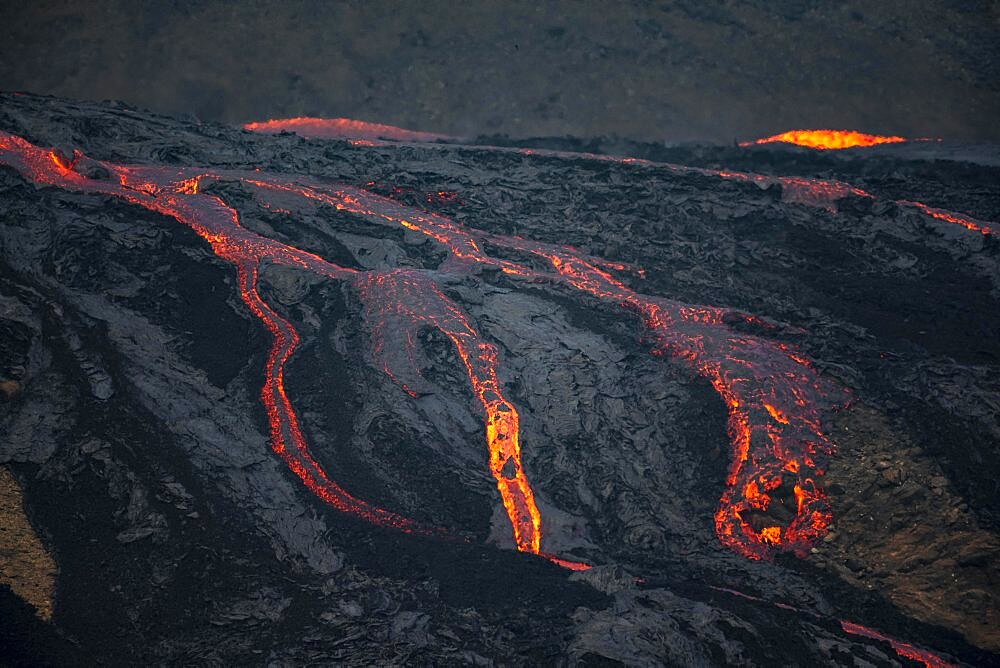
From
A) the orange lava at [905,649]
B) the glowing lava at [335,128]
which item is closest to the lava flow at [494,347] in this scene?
the orange lava at [905,649]

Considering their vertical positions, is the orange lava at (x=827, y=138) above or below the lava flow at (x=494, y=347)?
above

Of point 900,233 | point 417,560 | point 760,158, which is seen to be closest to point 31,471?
point 417,560

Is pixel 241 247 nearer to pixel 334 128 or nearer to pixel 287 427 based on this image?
pixel 287 427

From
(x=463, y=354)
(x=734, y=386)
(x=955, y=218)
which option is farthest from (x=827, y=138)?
(x=463, y=354)

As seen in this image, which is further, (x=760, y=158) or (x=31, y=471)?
(x=760, y=158)

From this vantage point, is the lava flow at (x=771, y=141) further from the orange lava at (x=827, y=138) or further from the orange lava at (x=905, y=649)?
the orange lava at (x=905, y=649)

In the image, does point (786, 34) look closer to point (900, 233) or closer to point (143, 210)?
point (900, 233)

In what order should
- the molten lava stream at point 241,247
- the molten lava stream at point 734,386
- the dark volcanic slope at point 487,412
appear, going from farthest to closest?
the molten lava stream at point 734,386 → the molten lava stream at point 241,247 → the dark volcanic slope at point 487,412
